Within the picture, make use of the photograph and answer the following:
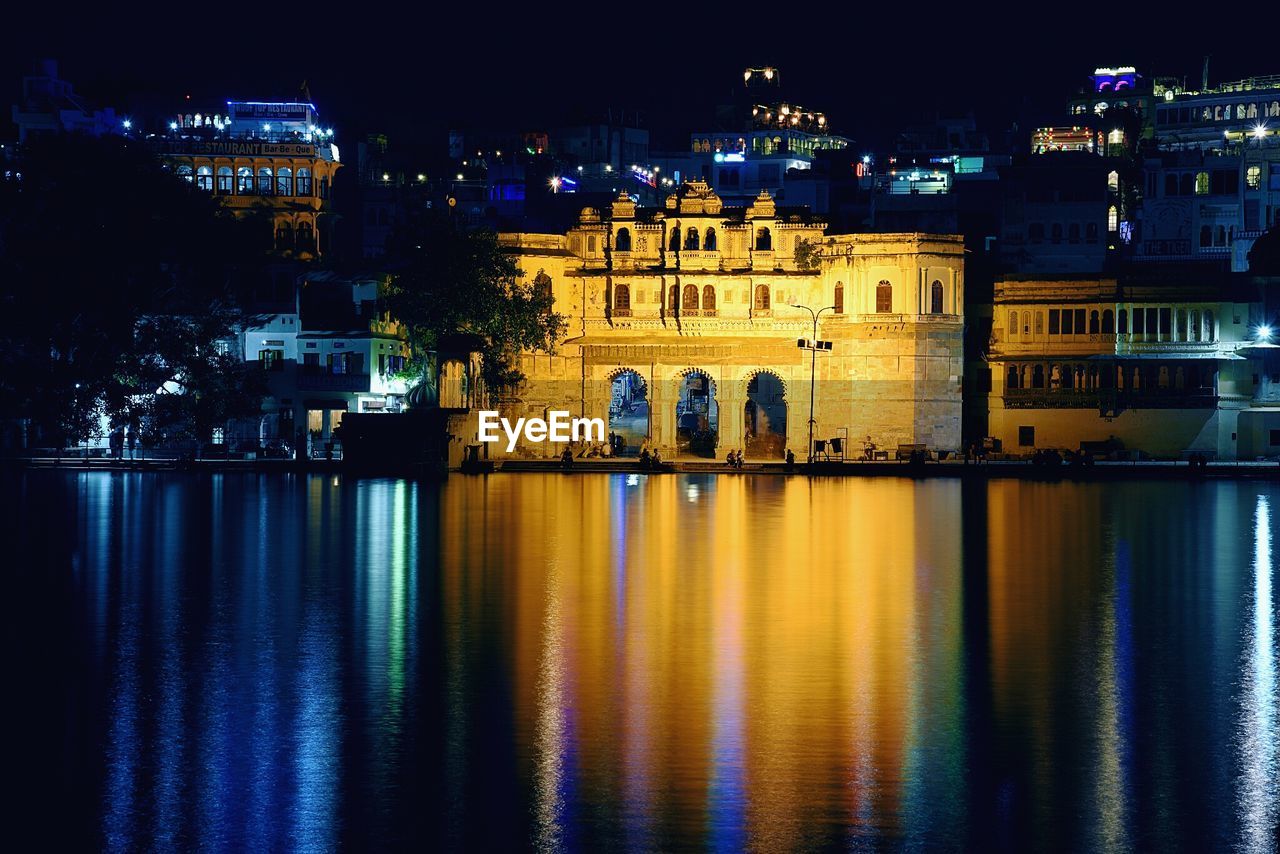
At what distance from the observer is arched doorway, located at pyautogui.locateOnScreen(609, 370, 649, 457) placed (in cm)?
9850

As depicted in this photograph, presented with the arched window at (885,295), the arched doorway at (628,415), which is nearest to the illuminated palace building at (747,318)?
the arched window at (885,295)

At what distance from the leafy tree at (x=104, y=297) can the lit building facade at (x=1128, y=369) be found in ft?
118

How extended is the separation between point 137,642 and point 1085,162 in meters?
86.2

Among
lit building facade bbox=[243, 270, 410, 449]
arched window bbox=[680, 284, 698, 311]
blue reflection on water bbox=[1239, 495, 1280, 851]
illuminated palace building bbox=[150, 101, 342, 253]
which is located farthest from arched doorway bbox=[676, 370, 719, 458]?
blue reflection on water bbox=[1239, 495, 1280, 851]

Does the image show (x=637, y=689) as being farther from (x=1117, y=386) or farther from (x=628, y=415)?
(x=628, y=415)

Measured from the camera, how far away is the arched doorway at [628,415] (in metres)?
98.5

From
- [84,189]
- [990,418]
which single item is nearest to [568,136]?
[990,418]

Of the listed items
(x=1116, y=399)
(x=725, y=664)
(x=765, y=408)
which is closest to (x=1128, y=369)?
(x=1116, y=399)

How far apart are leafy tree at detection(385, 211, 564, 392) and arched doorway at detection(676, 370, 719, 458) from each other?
353 inches

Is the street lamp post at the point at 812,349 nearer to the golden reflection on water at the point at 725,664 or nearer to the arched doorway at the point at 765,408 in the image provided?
the arched doorway at the point at 765,408

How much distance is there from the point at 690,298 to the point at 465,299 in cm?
1258

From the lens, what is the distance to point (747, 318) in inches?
3755

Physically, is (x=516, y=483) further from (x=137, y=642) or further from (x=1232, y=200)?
(x=1232, y=200)

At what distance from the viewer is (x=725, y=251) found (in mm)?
96000
